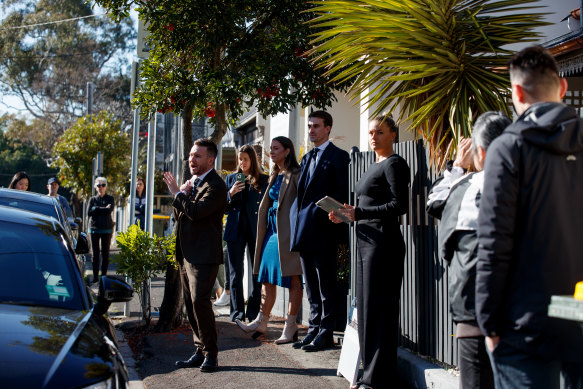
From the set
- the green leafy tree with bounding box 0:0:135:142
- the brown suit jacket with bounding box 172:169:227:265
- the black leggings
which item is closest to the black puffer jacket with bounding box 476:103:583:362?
the brown suit jacket with bounding box 172:169:227:265

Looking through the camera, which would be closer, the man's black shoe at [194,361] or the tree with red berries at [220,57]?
the man's black shoe at [194,361]

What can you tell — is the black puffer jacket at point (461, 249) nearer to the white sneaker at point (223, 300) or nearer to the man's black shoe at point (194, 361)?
the man's black shoe at point (194, 361)

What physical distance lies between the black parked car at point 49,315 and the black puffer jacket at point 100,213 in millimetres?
8335

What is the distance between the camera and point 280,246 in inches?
272

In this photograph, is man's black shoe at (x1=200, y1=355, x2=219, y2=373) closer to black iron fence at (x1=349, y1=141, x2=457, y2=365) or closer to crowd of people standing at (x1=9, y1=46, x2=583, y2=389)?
crowd of people standing at (x1=9, y1=46, x2=583, y2=389)

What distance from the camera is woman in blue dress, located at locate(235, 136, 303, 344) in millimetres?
6871

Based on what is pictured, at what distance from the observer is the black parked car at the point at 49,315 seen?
3012 mm

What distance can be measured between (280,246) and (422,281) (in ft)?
6.39

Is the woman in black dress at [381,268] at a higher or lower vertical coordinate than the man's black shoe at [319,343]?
higher

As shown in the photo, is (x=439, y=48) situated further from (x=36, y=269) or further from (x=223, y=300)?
(x=223, y=300)

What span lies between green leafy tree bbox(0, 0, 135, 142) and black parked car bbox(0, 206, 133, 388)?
36.8m

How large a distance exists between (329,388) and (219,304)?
4.52 m

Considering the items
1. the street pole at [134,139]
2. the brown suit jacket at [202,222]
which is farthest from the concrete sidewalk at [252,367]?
the street pole at [134,139]

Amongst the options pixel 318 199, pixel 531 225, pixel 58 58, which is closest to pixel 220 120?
pixel 318 199
